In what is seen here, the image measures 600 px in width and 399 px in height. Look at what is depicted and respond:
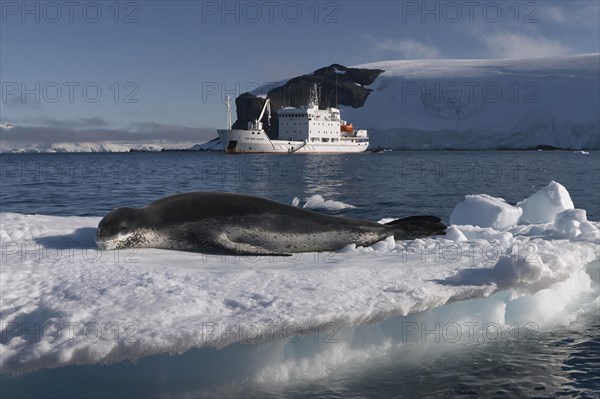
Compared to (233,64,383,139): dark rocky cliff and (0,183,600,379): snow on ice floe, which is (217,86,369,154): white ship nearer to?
(233,64,383,139): dark rocky cliff

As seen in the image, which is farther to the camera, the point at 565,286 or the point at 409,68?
the point at 409,68

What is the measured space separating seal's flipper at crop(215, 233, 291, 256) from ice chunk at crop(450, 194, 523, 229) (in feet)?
14.1

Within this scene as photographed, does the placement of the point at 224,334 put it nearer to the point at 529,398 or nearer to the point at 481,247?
the point at 529,398

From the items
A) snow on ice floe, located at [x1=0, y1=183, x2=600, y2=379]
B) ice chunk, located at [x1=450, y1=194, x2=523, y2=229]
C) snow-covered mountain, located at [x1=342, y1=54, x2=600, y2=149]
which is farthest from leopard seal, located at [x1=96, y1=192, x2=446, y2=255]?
snow-covered mountain, located at [x1=342, y1=54, x2=600, y2=149]

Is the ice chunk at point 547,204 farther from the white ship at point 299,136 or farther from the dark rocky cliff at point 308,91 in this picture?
the dark rocky cliff at point 308,91

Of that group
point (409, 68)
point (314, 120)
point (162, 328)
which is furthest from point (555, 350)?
point (409, 68)

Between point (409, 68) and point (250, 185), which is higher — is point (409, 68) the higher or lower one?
the higher one

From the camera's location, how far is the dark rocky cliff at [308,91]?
127125 mm

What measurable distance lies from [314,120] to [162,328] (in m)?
77.8

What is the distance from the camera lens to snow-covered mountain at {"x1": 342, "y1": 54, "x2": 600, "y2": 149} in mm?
95000

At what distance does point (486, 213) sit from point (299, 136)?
73.2m

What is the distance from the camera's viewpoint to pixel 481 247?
20.2 feet

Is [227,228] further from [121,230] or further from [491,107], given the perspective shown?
[491,107]

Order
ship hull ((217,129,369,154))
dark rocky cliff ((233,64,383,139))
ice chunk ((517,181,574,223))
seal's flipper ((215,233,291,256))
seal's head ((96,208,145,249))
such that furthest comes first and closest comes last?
1. dark rocky cliff ((233,64,383,139))
2. ship hull ((217,129,369,154))
3. ice chunk ((517,181,574,223))
4. seal's flipper ((215,233,291,256))
5. seal's head ((96,208,145,249))
